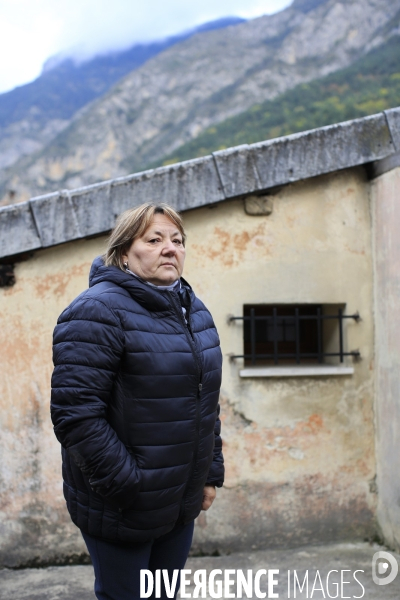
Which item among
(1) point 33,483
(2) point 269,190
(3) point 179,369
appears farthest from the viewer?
(2) point 269,190

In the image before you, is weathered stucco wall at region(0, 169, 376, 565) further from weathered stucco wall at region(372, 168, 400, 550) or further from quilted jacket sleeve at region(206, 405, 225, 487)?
quilted jacket sleeve at region(206, 405, 225, 487)

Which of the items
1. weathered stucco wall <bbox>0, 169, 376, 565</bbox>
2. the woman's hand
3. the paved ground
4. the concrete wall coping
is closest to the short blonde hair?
the woman's hand

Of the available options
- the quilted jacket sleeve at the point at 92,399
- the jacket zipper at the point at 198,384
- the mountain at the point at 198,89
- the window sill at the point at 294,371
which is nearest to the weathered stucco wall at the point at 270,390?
the window sill at the point at 294,371

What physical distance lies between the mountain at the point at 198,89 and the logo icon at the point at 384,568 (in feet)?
178

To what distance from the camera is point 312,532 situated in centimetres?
394

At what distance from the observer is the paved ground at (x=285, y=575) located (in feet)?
10.9

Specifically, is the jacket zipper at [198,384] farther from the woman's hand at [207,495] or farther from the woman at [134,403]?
the woman's hand at [207,495]

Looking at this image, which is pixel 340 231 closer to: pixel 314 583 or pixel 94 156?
pixel 314 583

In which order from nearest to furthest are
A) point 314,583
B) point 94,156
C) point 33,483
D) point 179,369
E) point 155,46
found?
point 179,369 → point 314,583 → point 33,483 → point 94,156 → point 155,46

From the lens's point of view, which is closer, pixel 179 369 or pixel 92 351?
pixel 92 351

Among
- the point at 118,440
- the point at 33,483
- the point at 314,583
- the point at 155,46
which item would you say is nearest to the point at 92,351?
the point at 118,440

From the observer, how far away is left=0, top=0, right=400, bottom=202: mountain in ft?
202

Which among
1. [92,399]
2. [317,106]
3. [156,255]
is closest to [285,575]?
[92,399]

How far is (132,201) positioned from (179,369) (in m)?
1.89
